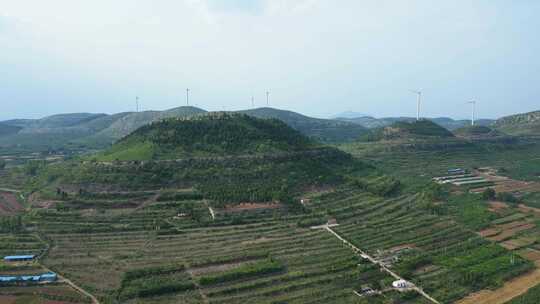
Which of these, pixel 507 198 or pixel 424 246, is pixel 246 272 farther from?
pixel 507 198

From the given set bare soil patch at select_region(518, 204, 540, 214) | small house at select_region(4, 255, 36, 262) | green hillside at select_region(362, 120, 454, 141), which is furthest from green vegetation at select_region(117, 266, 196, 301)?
green hillside at select_region(362, 120, 454, 141)

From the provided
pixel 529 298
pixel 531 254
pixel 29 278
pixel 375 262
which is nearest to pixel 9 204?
pixel 29 278

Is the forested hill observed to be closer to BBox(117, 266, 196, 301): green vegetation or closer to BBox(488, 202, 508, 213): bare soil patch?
BBox(117, 266, 196, 301): green vegetation

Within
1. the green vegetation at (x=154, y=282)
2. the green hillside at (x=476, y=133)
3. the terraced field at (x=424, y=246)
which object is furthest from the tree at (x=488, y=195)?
the green hillside at (x=476, y=133)

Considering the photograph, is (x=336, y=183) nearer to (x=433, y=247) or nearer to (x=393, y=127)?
(x=433, y=247)

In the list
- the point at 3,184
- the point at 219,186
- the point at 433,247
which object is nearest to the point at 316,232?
the point at 433,247

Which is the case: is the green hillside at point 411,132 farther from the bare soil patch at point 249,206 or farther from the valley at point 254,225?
the bare soil patch at point 249,206
